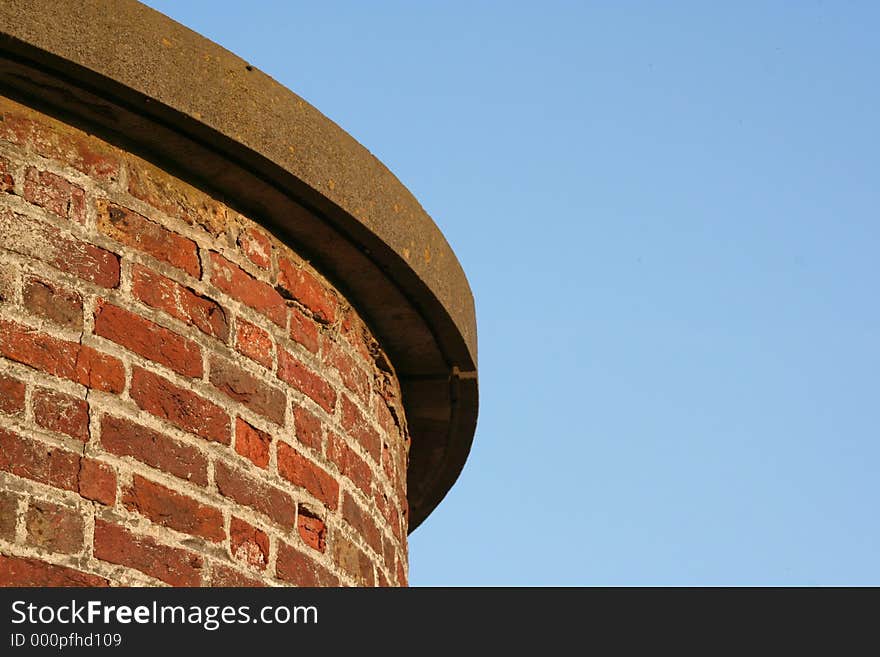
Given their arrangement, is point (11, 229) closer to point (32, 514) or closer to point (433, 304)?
point (32, 514)

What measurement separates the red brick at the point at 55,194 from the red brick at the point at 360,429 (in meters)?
0.76

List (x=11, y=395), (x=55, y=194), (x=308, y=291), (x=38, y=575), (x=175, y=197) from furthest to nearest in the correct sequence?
1. (x=308, y=291)
2. (x=175, y=197)
3. (x=55, y=194)
4. (x=11, y=395)
5. (x=38, y=575)

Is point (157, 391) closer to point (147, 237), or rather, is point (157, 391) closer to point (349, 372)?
point (147, 237)

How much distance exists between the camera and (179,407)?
273 cm

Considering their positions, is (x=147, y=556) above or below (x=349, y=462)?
below

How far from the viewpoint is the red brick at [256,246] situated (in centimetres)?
304

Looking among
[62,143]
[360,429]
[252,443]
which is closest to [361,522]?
[360,429]

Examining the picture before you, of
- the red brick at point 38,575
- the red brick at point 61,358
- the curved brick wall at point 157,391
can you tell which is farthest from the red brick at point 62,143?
the red brick at point 38,575

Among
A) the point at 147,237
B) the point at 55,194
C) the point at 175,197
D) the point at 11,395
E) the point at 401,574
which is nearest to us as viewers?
the point at 11,395

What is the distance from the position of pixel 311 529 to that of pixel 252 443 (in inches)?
9.0

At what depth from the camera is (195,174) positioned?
9.86 feet

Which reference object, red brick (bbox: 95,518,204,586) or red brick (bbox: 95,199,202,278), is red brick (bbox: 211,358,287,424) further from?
red brick (bbox: 95,518,204,586)
